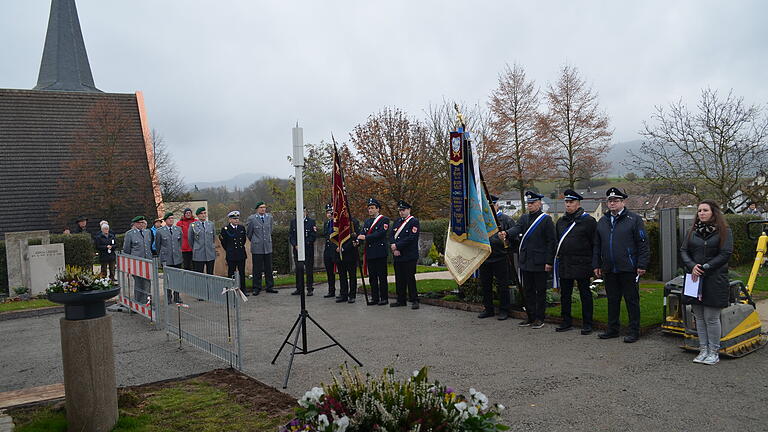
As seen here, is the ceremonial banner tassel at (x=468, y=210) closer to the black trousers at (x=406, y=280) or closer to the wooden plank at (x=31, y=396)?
the black trousers at (x=406, y=280)

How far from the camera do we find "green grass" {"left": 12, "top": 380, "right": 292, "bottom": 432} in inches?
193

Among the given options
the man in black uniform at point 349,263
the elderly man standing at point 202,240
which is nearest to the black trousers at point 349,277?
the man in black uniform at point 349,263

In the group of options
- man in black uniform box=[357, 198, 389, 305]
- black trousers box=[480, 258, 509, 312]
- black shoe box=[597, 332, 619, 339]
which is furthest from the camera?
man in black uniform box=[357, 198, 389, 305]

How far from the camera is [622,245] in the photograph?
7668 millimetres

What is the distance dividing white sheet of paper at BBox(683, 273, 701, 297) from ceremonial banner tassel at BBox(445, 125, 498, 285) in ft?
10.0

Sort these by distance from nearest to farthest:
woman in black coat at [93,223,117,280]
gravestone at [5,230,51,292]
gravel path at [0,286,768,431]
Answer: gravel path at [0,286,768,431] → gravestone at [5,230,51,292] → woman in black coat at [93,223,117,280]

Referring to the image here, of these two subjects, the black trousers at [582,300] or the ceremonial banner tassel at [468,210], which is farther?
the ceremonial banner tassel at [468,210]

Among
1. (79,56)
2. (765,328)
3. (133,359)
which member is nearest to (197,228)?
(133,359)

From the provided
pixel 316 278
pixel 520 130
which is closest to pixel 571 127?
pixel 520 130

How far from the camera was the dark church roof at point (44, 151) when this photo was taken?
2411 cm

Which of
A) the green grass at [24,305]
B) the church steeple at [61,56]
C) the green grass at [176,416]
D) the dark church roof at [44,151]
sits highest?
the church steeple at [61,56]

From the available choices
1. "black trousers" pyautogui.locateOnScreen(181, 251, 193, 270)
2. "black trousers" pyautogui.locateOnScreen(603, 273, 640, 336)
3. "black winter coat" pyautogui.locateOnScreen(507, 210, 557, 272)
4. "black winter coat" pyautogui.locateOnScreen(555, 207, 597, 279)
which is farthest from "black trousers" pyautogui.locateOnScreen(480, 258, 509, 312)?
"black trousers" pyautogui.locateOnScreen(181, 251, 193, 270)

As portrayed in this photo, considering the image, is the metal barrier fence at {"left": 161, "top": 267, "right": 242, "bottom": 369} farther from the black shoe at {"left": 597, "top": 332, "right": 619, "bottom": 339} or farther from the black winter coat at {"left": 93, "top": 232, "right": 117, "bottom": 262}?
the black winter coat at {"left": 93, "top": 232, "right": 117, "bottom": 262}

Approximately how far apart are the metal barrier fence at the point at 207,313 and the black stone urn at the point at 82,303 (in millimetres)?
1880
